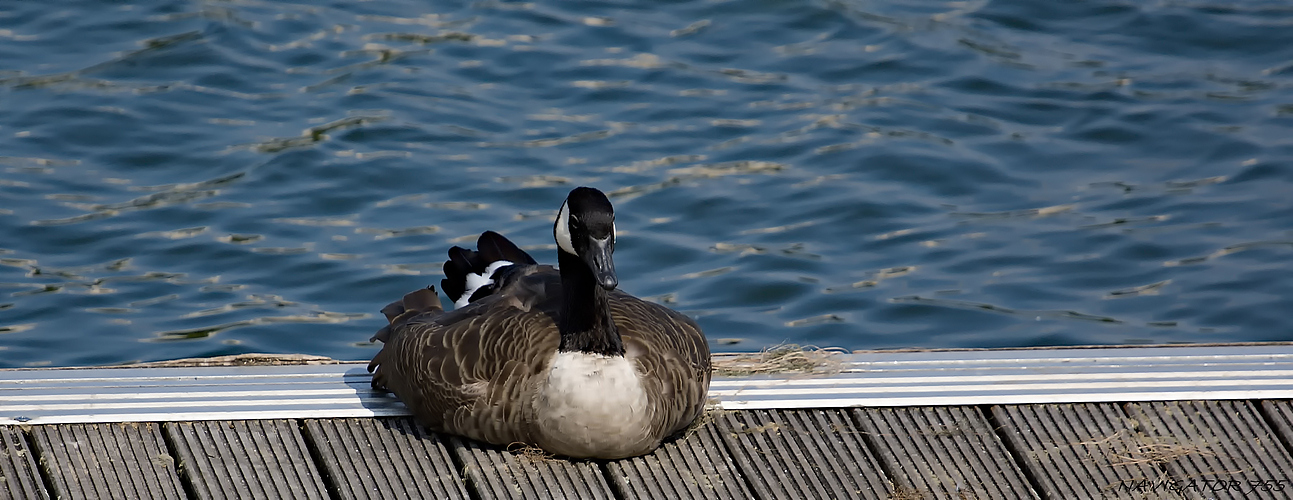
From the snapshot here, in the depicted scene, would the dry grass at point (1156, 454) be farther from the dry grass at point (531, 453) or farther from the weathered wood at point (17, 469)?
the weathered wood at point (17, 469)

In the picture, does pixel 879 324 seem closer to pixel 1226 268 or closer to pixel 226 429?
pixel 1226 268

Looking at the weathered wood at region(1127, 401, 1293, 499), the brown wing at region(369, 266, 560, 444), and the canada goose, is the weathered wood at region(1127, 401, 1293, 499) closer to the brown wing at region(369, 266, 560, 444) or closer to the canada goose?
the canada goose

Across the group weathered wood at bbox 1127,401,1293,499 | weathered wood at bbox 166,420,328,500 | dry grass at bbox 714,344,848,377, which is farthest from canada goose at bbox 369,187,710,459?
weathered wood at bbox 1127,401,1293,499

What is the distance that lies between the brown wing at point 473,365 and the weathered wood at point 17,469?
118 cm

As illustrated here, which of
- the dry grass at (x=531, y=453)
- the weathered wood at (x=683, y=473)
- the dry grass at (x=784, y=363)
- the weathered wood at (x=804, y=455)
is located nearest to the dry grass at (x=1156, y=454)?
the weathered wood at (x=804, y=455)

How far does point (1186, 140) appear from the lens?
1068 cm

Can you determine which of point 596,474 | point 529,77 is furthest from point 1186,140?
point 596,474

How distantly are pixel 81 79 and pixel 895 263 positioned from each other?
21.3 ft

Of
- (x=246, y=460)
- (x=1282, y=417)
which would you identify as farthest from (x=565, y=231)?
(x=1282, y=417)

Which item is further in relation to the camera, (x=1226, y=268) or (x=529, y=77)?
(x=529, y=77)

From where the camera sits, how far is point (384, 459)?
184 inches

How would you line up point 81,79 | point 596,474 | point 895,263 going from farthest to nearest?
1. point 81,79
2. point 895,263
3. point 596,474

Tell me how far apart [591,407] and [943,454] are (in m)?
1.19

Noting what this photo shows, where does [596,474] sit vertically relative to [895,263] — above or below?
above
